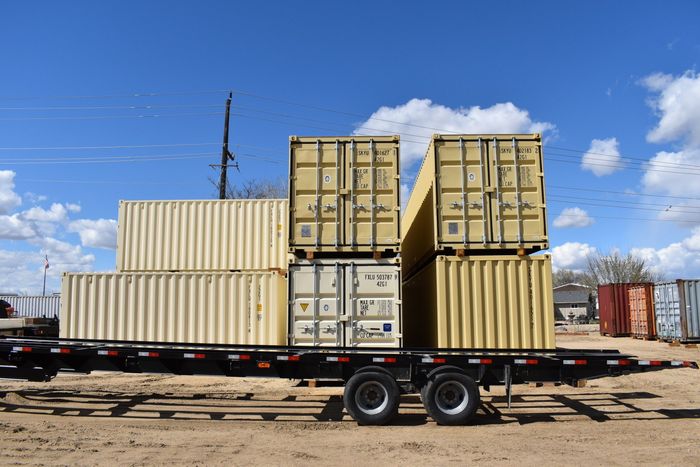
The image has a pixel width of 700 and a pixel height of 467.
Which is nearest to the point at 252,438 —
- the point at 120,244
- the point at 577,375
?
the point at 577,375

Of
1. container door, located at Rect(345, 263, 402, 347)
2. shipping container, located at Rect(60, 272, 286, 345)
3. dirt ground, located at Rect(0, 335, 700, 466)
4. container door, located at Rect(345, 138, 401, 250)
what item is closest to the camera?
dirt ground, located at Rect(0, 335, 700, 466)

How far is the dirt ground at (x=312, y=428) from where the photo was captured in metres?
6.82

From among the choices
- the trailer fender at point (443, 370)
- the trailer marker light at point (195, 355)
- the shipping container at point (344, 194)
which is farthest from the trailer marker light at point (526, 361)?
the trailer marker light at point (195, 355)

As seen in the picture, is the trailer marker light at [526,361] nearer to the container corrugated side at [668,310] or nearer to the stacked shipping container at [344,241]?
the stacked shipping container at [344,241]

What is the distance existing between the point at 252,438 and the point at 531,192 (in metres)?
6.50

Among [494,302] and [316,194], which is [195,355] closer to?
[316,194]

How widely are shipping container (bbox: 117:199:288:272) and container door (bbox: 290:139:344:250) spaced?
3.60 metres

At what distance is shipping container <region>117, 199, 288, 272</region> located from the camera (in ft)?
45.0

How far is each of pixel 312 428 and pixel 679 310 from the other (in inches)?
892

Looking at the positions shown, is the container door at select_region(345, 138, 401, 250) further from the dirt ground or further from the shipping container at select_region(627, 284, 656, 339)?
the shipping container at select_region(627, 284, 656, 339)

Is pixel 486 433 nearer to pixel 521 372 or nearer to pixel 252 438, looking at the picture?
pixel 521 372

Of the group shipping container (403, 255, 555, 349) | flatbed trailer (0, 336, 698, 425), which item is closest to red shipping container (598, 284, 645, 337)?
shipping container (403, 255, 555, 349)

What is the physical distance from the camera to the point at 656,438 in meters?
7.82

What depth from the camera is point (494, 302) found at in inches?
379
